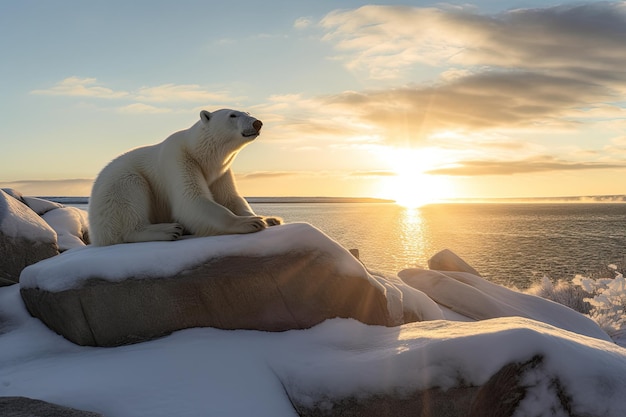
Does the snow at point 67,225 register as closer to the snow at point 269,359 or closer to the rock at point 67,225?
the rock at point 67,225

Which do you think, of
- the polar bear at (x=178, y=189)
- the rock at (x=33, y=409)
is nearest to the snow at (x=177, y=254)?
the polar bear at (x=178, y=189)

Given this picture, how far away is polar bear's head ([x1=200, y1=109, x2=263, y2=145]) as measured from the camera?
5777 millimetres

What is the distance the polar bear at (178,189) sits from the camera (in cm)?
573

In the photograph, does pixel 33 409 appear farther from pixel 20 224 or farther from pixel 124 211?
pixel 20 224

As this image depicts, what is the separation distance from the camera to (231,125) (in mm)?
5863

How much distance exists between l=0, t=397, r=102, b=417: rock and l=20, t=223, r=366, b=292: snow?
65.4 inches

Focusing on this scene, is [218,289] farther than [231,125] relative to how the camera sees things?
No

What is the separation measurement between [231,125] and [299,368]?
2918 millimetres

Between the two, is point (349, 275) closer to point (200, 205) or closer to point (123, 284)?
point (200, 205)

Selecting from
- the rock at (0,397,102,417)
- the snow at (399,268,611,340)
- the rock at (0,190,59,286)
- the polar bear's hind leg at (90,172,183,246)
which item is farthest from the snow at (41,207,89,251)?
the rock at (0,397,102,417)

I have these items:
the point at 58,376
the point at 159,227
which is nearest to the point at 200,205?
the point at 159,227

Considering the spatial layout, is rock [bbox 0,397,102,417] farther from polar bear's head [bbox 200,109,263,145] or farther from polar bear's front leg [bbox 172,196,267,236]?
polar bear's head [bbox 200,109,263,145]

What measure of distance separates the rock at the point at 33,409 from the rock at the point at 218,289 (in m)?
1.52

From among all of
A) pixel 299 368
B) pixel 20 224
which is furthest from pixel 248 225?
pixel 20 224
